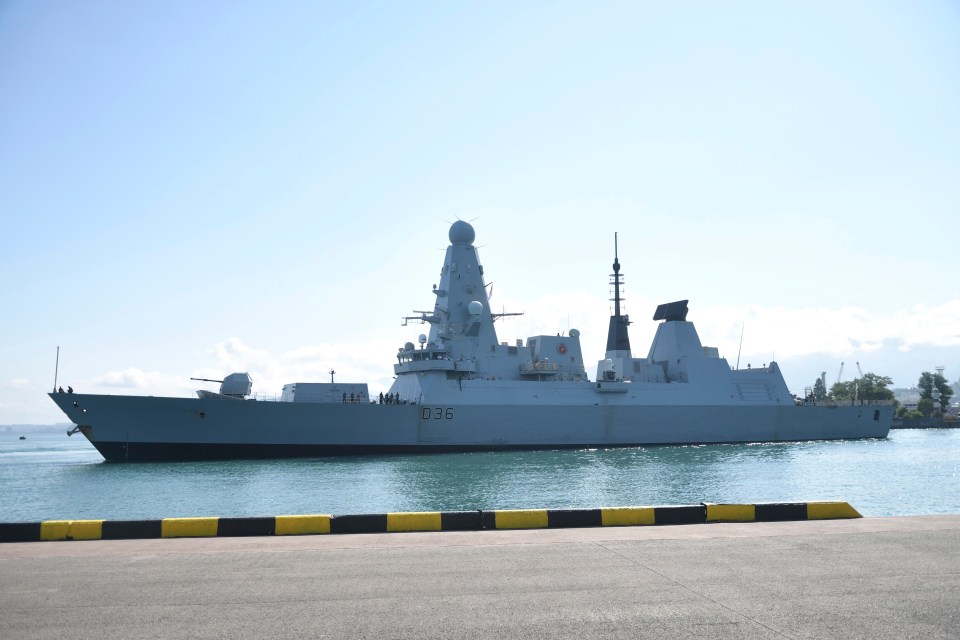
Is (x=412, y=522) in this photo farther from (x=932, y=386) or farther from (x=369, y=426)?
(x=932, y=386)

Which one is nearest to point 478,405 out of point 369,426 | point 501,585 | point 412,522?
point 369,426

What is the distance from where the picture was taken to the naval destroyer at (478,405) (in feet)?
83.3

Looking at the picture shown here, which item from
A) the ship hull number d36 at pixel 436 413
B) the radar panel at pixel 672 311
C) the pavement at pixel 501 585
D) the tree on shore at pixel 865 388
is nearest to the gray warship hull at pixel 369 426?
the ship hull number d36 at pixel 436 413

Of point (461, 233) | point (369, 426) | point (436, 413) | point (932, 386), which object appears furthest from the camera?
point (932, 386)

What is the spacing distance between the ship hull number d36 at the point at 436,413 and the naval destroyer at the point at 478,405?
9cm

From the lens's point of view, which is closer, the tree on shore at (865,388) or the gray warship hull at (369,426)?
the gray warship hull at (369,426)

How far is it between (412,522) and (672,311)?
31.0 m

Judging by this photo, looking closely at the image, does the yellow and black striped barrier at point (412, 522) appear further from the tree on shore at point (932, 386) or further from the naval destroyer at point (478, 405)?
the tree on shore at point (932, 386)

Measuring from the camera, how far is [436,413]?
28516 millimetres

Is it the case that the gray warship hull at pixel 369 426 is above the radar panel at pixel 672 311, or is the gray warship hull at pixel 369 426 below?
below

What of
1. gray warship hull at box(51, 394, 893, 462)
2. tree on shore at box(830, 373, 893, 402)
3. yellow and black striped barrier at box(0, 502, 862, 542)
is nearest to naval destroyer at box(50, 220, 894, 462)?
gray warship hull at box(51, 394, 893, 462)

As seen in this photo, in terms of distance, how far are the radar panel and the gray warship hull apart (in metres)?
4.86

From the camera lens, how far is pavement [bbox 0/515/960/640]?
13.8 feet

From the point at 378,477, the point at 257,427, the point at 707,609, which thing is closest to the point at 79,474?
the point at 257,427
